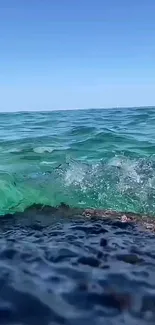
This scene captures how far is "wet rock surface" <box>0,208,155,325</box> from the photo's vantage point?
375 cm

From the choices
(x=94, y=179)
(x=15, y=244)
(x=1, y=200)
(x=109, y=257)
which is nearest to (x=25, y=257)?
(x=15, y=244)

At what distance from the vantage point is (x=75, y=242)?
5543 mm

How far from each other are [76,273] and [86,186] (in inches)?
181

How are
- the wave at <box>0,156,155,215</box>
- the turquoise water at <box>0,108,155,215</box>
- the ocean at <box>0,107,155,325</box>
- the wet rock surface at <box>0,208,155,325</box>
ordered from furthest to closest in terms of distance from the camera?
the turquoise water at <box>0,108,155,215</box> → the wave at <box>0,156,155,215</box> → the ocean at <box>0,107,155,325</box> → the wet rock surface at <box>0,208,155,325</box>

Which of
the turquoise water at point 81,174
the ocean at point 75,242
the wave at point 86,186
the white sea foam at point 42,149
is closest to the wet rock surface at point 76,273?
the ocean at point 75,242

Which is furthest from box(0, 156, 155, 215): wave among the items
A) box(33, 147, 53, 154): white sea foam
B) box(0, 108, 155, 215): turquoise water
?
box(33, 147, 53, 154): white sea foam

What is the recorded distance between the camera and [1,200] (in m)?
8.24

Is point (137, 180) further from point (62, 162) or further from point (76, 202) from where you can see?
point (62, 162)

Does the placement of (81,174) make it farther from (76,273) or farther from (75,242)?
(76,273)

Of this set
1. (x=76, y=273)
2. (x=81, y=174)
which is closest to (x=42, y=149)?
(x=81, y=174)

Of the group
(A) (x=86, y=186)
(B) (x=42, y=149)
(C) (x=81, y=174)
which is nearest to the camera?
(A) (x=86, y=186)

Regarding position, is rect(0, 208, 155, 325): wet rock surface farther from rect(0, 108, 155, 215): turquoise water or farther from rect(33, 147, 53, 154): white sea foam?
rect(33, 147, 53, 154): white sea foam

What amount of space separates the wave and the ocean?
0.02 meters

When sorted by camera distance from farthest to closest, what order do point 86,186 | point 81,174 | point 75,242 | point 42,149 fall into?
point 42,149
point 81,174
point 86,186
point 75,242
